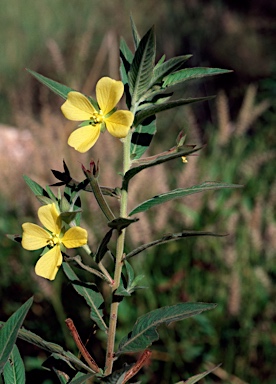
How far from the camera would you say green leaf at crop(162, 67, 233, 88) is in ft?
2.41

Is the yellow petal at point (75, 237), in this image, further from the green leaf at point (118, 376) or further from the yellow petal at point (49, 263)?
the green leaf at point (118, 376)

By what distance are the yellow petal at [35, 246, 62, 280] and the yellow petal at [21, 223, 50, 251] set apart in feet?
0.05

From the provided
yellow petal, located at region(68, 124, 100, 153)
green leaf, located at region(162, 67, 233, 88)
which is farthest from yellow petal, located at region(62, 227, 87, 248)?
green leaf, located at region(162, 67, 233, 88)

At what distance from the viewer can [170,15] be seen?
6.31m

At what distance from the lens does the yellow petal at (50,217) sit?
2.33ft

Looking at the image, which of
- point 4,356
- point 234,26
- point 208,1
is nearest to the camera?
point 4,356

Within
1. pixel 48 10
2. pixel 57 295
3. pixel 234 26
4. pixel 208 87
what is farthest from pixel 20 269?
pixel 48 10

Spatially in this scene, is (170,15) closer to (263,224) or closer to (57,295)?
(263,224)

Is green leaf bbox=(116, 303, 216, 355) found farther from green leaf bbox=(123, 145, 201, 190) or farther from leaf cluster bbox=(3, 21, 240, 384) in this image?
green leaf bbox=(123, 145, 201, 190)

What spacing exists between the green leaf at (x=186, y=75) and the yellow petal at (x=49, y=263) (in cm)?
24

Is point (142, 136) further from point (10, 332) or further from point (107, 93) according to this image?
point (10, 332)

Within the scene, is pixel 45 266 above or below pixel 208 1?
below

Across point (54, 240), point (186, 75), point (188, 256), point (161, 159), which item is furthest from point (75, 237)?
point (188, 256)

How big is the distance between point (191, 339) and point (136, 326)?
59.1 inches
